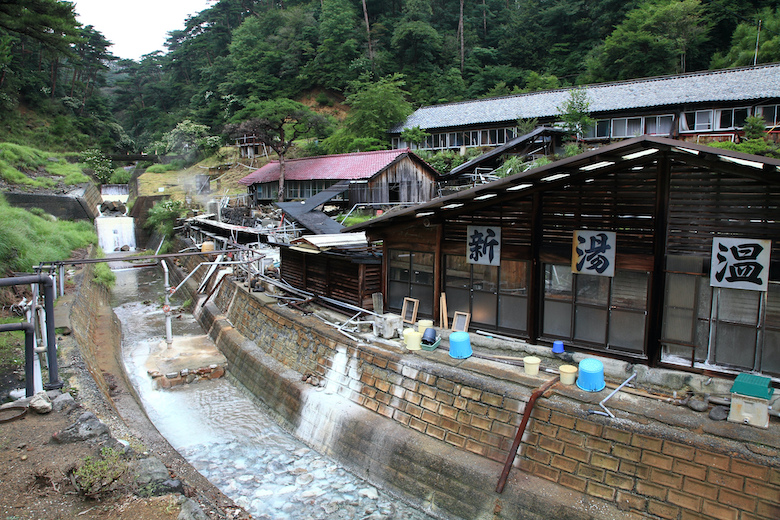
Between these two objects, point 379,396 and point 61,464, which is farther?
point 379,396

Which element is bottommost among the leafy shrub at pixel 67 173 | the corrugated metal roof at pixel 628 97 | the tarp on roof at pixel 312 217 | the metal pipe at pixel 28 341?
the metal pipe at pixel 28 341

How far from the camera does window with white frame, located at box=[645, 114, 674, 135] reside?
28.9 metres

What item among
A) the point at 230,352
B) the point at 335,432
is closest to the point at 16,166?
the point at 230,352

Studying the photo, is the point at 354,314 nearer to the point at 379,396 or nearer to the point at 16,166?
the point at 379,396

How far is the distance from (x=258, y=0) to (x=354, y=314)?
7509 cm

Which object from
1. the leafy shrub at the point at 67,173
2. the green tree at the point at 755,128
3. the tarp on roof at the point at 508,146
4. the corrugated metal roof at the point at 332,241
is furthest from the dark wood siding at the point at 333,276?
the leafy shrub at the point at 67,173

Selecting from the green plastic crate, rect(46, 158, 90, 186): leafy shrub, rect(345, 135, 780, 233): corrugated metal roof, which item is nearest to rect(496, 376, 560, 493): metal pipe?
the green plastic crate

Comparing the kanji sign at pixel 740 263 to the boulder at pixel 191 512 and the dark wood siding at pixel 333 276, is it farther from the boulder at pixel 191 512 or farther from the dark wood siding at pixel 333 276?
the boulder at pixel 191 512

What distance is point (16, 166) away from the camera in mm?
34281

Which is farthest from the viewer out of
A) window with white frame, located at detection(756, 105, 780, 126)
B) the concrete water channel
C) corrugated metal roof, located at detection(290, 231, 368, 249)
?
window with white frame, located at detection(756, 105, 780, 126)

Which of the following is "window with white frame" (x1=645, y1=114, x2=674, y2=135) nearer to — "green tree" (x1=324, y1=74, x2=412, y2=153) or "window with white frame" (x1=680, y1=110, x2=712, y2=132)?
"window with white frame" (x1=680, y1=110, x2=712, y2=132)

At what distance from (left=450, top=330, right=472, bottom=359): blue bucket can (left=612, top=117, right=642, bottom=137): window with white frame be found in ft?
83.1

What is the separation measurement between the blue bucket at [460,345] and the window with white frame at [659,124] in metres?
25.2

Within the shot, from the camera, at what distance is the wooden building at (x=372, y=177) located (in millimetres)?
28609
